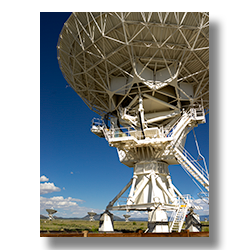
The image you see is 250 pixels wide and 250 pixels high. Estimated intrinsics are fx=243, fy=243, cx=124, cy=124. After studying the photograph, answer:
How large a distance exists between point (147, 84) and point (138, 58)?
1.90m

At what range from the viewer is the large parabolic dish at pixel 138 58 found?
1474 centimetres

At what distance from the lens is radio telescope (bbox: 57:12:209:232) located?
1496 cm

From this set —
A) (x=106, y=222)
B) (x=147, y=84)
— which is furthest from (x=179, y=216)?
(x=147, y=84)

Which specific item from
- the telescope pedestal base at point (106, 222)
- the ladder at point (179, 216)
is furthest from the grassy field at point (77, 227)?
the telescope pedestal base at point (106, 222)

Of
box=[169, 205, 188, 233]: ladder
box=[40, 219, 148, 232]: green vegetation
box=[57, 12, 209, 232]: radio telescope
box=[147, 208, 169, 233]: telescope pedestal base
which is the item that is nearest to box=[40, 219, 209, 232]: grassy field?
box=[40, 219, 148, 232]: green vegetation

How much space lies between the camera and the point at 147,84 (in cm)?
1702

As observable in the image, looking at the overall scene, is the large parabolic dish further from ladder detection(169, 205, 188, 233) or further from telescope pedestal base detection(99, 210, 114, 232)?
telescope pedestal base detection(99, 210, 114, 232)

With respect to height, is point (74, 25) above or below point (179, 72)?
above
